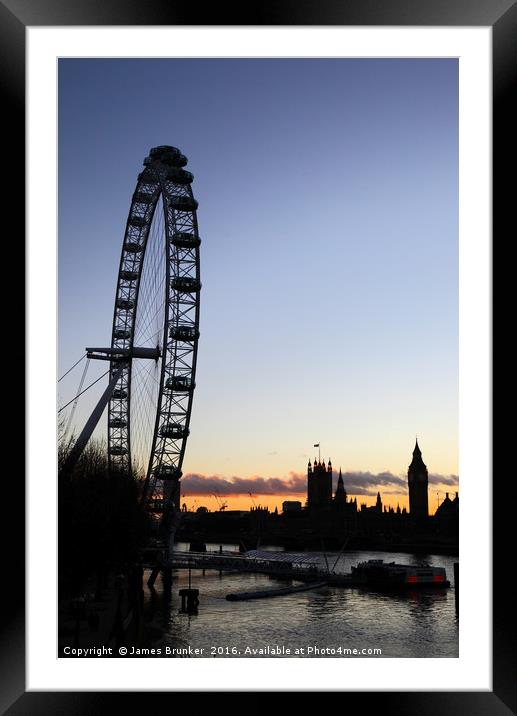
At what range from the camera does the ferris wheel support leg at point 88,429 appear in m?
13.7

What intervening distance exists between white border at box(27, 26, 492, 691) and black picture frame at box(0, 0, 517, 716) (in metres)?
0.07

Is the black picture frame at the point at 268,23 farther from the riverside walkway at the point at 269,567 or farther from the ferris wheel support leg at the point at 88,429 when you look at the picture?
the riverside walkway at the point at 269,567

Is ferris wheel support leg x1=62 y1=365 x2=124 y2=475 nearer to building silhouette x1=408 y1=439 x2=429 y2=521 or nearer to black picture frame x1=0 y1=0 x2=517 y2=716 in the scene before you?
black picture frame x1=0 y1=0 x2=517 y2=716

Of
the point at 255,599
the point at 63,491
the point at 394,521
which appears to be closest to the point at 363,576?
the point at 255,599

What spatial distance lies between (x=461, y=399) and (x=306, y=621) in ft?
63.9

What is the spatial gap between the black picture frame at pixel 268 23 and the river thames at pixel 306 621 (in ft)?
30.7

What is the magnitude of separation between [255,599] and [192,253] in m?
13.1

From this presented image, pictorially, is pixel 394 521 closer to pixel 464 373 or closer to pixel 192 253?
pixel 192 253

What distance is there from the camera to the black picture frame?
169 inches

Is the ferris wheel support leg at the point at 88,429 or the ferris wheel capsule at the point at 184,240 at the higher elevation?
the ferris wheel capsule at the point at 184,240

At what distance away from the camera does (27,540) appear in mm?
4461

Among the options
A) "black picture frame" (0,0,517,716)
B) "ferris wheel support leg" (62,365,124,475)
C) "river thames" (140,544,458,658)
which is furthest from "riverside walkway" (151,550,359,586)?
"black picture frame" (0,0,517,716)

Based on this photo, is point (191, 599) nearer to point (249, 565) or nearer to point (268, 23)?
point (249, 565)

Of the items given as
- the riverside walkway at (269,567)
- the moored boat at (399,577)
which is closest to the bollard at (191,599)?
the riverside walkway at (269,567)
